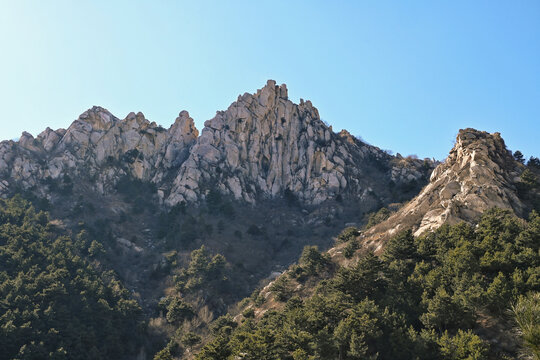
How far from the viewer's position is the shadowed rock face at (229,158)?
94.0 m

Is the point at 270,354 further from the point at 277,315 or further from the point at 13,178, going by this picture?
the point at 13,178

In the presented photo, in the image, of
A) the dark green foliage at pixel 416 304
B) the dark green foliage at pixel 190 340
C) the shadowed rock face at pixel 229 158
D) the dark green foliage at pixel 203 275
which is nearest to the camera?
the dark green foliage at pixel 416 304

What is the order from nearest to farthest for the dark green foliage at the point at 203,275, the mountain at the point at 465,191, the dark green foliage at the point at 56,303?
the dark green foliage at the point at 56,303
the mountain at the point at 465,191
the dark green foliage at the point at 203,275

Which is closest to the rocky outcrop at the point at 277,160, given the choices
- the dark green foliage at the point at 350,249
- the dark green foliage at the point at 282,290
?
the dark green foliage at the point at 350,249

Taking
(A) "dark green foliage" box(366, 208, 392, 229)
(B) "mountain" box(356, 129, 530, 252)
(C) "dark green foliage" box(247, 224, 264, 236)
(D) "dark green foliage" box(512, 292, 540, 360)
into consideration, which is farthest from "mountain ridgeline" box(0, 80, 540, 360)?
(A) "dark green foliage" box(366, 208, 392, 229)

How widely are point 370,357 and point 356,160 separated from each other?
8295 centimetres

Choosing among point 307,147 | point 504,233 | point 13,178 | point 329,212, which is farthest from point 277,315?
point 13,178

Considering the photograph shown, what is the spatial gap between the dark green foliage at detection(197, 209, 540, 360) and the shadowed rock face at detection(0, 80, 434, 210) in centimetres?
5045

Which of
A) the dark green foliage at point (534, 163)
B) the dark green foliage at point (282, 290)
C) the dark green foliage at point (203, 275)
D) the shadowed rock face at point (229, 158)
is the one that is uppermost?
→ the shadowed rock face at point (229, 158)

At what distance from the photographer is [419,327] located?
32094 mm

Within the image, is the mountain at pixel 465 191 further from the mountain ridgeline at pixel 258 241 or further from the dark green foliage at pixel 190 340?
the dark green foliage at pixel 190 340

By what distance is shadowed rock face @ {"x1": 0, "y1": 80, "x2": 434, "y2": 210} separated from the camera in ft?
308

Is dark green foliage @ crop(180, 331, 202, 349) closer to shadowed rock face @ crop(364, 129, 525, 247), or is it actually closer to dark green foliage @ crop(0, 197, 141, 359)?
dark green foliage @ crop(0, 197, 141, 359)

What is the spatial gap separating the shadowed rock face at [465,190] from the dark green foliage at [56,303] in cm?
3882
